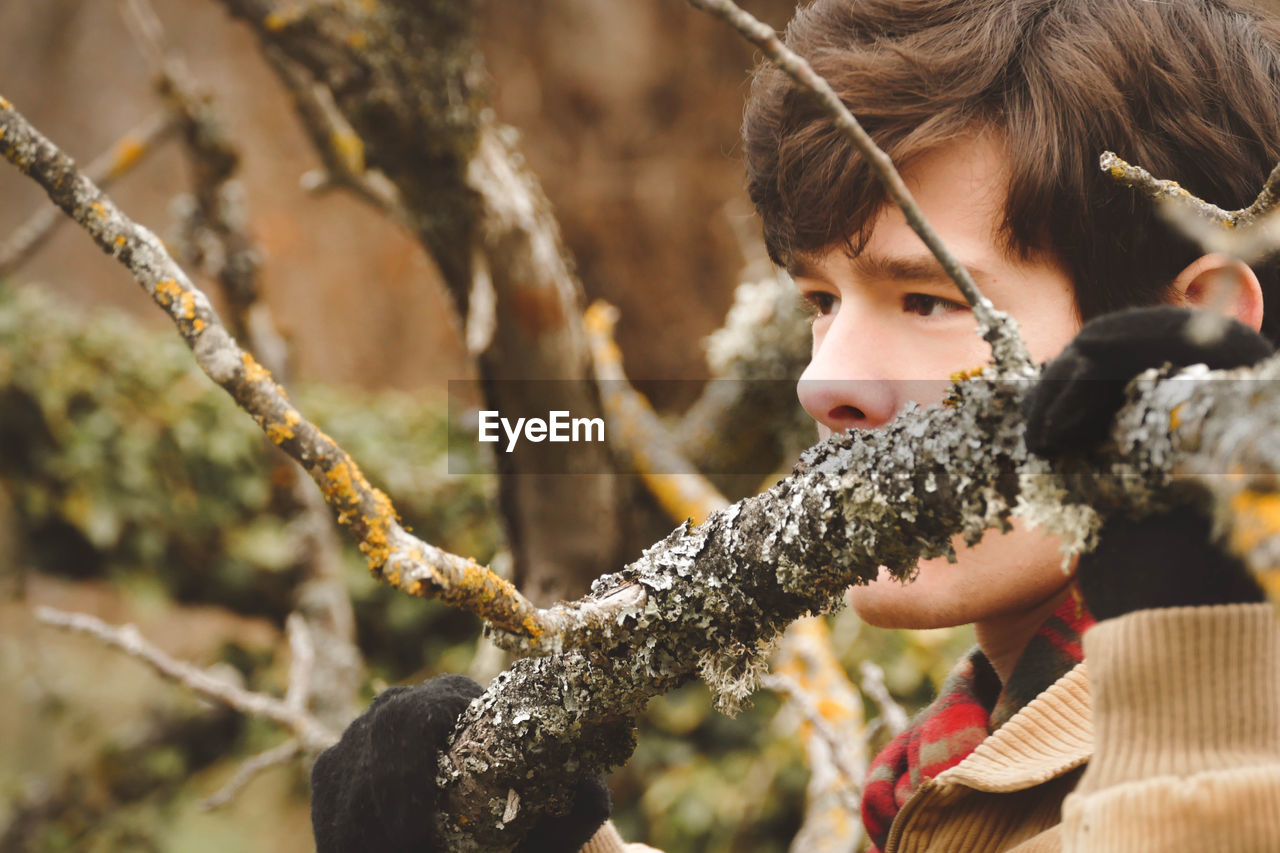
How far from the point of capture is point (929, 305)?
89 cm

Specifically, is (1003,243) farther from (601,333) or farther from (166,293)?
(601,333)

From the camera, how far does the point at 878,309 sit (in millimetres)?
907

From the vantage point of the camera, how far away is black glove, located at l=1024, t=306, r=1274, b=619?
50 centimetres

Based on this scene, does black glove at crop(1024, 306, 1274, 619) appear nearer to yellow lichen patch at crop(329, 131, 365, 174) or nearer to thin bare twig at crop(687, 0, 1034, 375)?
thin bare twig at crop(687, 0, 1034, 375)

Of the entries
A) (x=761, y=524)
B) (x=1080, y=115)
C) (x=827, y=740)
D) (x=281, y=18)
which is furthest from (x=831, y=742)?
(x=281, y=18)

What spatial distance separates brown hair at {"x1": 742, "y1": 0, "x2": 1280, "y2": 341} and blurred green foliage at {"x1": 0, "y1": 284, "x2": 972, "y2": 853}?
2.26 m

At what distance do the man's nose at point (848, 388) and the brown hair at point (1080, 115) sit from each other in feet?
0.37

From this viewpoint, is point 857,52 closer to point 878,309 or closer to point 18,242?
point 878,309

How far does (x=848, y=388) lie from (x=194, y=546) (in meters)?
Result: 2.98

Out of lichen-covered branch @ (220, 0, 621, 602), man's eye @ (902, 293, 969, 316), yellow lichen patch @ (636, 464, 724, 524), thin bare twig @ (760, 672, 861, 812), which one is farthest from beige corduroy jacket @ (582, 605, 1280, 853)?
yellow lichen patch @ (636, 464, 724, 524)

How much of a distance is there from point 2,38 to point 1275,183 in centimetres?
684

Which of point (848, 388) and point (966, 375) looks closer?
point (966, 375)

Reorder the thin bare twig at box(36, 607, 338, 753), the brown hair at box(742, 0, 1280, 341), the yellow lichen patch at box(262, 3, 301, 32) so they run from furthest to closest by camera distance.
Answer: the yellow lichen patch at box(262, 3, 301, 32) < the thin bare twig at box(36, 607, 338, 753) < the brown hair at box(742, 0, 1280, 341)

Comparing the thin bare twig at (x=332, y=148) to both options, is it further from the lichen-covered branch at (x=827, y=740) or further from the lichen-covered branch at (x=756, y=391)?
the lichen-covered branch at (x=827, y=740)
